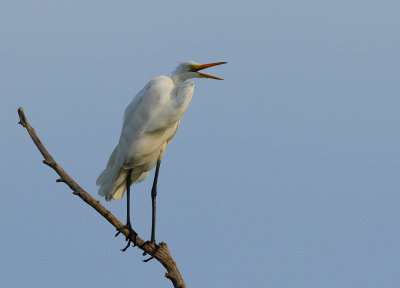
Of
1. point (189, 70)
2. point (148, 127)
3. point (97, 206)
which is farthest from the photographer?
point (189, 70)

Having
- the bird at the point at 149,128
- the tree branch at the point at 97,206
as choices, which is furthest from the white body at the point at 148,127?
the tree branch at the point at 97,206

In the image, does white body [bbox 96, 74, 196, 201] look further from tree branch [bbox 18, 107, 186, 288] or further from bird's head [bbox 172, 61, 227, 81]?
tree branch [bbox 18, 107, 186, 288]

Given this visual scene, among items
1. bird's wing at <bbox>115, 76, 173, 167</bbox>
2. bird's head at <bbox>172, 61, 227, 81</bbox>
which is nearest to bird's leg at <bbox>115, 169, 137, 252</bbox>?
bird's wing at <bbox>115, 76, 173, 167</bbox>

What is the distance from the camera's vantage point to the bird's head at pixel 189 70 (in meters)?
6.20

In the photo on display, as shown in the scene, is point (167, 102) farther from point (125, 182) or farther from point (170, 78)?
point (125, 182)

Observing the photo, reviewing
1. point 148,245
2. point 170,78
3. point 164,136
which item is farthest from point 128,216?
point 170,78

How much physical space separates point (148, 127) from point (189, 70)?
2.11 ft

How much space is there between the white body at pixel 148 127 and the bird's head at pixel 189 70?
0.04ft

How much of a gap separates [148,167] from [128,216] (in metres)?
0.52

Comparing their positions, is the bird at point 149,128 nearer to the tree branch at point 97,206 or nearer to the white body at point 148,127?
the white body at point 148,127

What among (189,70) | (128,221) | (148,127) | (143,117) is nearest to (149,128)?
(148,127)

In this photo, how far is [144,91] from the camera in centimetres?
626

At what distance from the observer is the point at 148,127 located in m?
6.15

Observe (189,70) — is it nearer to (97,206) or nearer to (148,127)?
(148,127)
